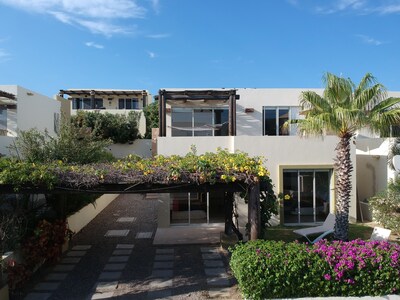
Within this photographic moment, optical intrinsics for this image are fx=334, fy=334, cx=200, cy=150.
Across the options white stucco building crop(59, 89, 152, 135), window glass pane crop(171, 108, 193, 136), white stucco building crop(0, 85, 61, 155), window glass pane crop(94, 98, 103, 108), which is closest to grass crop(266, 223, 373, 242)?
window glass pane crop(171, 108, 193, 136)

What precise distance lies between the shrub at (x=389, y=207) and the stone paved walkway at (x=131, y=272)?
259 inches

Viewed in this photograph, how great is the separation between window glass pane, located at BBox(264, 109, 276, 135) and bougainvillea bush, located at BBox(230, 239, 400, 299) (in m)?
11.8

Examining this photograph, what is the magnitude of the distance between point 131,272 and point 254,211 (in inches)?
161

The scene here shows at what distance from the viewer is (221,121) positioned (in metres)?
17.5

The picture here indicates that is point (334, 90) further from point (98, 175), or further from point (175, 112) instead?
point (175, 112)

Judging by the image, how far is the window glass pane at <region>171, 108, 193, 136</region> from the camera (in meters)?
17.1

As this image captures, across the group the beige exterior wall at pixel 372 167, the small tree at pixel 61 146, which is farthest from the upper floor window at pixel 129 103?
the small tree at pixel 61 146

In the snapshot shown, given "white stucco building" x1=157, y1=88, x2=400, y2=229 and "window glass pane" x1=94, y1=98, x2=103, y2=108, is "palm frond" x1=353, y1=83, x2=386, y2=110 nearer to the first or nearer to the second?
"white stucco building" x1=157, y1=88, x2=400, y2=229

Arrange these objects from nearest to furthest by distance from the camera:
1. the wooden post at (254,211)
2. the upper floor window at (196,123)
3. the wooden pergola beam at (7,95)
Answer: the wooden post at (254,211)
the upper floor window at (196,123)
the wooden pergola beam at (7,95)

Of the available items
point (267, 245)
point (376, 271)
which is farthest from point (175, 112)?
point (376, 271)

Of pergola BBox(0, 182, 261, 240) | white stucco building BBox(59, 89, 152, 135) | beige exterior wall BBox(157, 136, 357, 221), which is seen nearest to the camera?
pergola BBox(0, 182, 261, 240)

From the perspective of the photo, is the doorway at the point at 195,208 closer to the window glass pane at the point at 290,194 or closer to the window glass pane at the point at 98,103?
the window glass pane at the point at 290,194

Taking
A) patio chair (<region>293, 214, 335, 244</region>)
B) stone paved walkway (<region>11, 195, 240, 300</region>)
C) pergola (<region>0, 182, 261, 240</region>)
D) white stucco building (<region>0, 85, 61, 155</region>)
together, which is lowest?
stone paved walkway (<region>11, 195, 240, 300</region>)

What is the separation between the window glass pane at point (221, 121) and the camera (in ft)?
56.1
